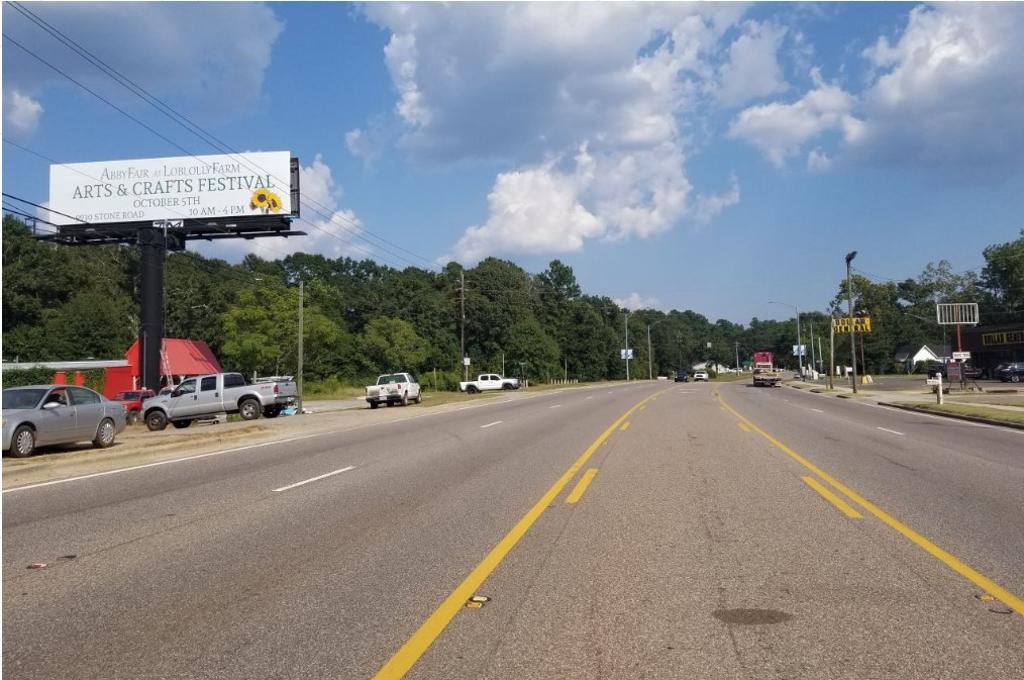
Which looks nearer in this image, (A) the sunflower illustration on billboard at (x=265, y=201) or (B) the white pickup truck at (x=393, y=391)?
(B) the white pickup truck at (x=393, y=391)

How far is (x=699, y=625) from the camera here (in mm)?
5574

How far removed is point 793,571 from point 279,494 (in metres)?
7.41

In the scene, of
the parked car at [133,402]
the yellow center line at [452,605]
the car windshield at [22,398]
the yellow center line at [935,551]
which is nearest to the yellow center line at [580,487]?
the yellow center line at [452,605]

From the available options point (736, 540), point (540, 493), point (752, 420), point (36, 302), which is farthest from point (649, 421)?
point (36, 302)

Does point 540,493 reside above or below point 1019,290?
below

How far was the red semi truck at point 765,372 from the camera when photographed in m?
74.2

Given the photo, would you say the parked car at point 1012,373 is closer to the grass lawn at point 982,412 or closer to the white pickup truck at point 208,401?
the grass lawn at point 982,412

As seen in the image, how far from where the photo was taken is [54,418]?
18734 mm

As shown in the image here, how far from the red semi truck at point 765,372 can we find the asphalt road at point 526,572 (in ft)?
203

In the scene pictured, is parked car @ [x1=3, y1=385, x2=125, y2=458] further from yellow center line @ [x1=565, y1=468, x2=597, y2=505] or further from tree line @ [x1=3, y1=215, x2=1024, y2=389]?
tree line @ [x1=3, y1=215, x2=1024, y2=389]

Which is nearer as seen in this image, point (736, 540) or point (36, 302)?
point (736, 540)

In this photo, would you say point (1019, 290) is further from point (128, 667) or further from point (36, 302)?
point (128, 667)

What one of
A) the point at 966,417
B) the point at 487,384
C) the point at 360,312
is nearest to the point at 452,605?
the point at 966,417

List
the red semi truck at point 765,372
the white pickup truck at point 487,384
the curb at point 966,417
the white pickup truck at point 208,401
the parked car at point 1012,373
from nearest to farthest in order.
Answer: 1. the curb at point 966,417
2. the white pickup truck at point 208,401
3. the parked car at point 1012,373
4. the red semi truck at point 765,372
5. the white pickup truck at point 487,384
